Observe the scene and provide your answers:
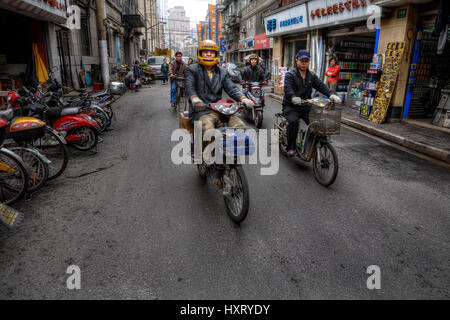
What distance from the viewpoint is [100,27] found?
1689cm

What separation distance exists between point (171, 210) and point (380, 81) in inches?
341

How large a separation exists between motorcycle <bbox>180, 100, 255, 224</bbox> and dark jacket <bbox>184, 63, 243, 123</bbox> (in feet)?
1.46

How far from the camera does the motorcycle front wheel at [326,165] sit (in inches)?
185

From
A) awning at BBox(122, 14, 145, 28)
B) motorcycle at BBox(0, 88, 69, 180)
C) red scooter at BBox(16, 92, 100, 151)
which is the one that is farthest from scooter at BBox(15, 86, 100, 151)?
awning at BBox(122, 14, 145, 28)

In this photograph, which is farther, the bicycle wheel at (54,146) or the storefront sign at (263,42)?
the storefront sign at (263,42)

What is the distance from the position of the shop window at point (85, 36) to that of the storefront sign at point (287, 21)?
1167 centimetres

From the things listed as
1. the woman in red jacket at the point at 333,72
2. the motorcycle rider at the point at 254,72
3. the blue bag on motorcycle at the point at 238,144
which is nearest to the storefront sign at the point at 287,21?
the woman in red jacket at the point at 333,72

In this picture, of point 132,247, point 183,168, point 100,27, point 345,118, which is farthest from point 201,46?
point 100,27

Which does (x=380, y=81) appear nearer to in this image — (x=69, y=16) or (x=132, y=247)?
(x=132, y=247)

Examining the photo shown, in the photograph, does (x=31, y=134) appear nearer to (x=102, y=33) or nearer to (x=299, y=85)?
(x=299, y=85)

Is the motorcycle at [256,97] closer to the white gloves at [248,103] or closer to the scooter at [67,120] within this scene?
the scooter at [67,120]

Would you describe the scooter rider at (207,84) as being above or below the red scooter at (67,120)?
above

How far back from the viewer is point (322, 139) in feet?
16.3
